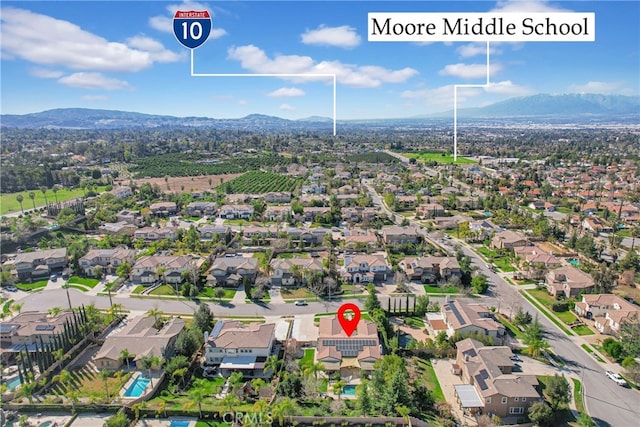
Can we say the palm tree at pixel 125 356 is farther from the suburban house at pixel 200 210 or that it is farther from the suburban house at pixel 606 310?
the suburban house at pixel 200 210

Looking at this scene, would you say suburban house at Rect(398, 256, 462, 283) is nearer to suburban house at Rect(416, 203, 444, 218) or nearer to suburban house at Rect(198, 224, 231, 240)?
suburban house at Rect(416, 203, 444, 218)

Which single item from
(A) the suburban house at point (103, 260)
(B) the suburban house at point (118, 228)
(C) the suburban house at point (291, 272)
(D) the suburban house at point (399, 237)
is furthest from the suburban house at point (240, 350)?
(B) the suburban house at point (118, 228)

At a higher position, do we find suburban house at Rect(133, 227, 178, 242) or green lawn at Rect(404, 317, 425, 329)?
suburban house at Rect(133, 227, 178, 242)

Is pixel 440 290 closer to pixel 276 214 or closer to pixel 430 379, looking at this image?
pixel 430 379

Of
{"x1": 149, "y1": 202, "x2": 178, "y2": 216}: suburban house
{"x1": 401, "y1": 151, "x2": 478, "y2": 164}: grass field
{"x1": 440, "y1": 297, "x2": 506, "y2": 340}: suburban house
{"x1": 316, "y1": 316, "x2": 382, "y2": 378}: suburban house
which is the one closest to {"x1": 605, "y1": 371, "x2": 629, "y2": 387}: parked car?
{"x1": 440, "y1": 297, "x2": 506, "y2": 340}: suburban house

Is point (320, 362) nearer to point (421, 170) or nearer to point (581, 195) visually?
point (581, 195)

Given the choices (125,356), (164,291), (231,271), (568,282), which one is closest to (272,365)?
(125,356)
